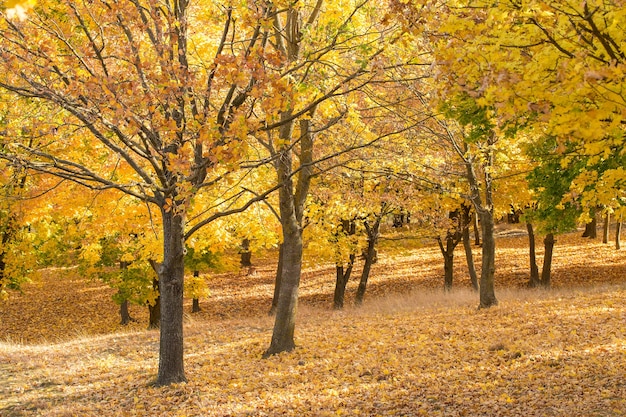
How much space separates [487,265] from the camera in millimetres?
14094

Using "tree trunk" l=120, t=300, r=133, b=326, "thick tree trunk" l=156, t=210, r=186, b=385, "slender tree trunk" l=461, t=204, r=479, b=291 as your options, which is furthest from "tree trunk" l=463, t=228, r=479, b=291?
"tree trunk" l=120, t=300, r=133, b=326

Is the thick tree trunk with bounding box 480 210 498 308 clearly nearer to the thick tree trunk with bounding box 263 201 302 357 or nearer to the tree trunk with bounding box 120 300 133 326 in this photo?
the thick tree trunk with bounding box 263 201 302 357

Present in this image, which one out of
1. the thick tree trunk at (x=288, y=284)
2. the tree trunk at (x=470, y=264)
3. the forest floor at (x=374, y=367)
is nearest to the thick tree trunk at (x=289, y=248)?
the thick tree trunk at (x=288, y=284)

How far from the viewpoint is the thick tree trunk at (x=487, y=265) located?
45.9 ft

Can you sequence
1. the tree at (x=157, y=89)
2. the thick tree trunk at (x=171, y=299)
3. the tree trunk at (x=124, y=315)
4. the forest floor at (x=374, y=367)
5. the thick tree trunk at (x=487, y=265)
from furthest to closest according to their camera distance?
the tree trunk at (x=124, y=315)
the thick tree trunk at (x=487, y=265)
the thick tree trunk at (x=171, y=299)
the forest floor at (x=374, y=367)
the tree at (x=157, y=89)

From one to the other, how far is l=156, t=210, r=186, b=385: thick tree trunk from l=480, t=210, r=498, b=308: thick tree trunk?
8.04 m

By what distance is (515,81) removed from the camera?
14.2 feet

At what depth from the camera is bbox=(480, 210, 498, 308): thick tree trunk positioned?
13984 mm

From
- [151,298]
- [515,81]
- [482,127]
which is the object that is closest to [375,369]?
[482,127]

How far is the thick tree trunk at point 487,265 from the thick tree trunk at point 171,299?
8.04 m

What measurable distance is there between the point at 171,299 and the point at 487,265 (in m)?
8.46

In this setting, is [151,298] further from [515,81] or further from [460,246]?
[460,246]

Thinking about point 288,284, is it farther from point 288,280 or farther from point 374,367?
point 374,367

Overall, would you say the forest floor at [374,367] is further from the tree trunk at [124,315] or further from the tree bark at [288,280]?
the tree trunk at [124,315]
